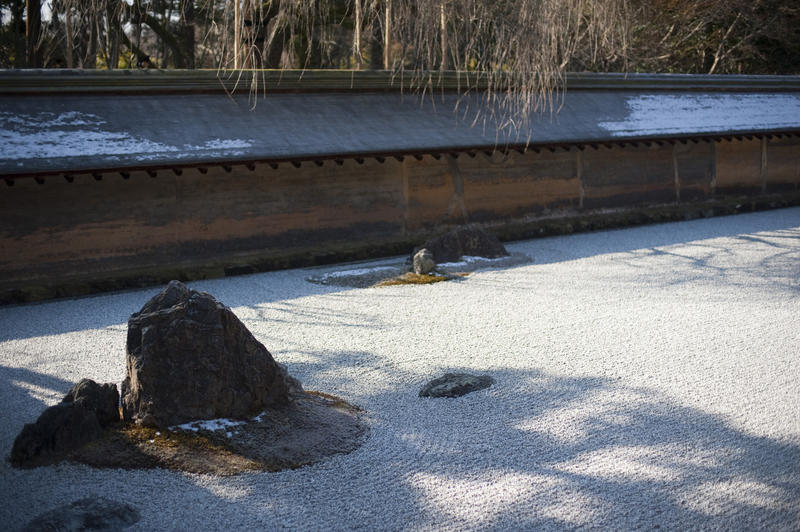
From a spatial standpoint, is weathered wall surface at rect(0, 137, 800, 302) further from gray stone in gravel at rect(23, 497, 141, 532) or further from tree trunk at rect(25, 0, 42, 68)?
gray stone in gravel at rect(23, 497, 141, 532)

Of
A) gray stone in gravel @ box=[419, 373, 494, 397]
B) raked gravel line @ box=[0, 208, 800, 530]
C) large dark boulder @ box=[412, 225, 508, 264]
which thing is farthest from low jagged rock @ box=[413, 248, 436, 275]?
gray stone in gravel @ box=[419, 373, 494, 397]

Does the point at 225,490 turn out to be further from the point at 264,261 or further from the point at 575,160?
the point at 575,160

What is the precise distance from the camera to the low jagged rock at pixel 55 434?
11.0 feet

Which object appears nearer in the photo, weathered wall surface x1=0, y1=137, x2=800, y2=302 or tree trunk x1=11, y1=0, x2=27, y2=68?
weathered wall surface x1=0, y1=137, x2=800, y2=302

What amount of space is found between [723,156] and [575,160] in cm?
299

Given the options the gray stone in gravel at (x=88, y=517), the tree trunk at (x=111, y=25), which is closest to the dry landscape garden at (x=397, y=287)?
the gray stone in gravel at (x=88, y=517)

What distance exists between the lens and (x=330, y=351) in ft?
16.5

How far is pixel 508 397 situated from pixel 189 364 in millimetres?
1714

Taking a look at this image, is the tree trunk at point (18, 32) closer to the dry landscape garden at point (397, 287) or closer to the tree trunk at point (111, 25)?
the dry landscape garden at point (397, 287)

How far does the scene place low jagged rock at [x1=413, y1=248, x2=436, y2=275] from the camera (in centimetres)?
753

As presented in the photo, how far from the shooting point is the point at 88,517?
277cm

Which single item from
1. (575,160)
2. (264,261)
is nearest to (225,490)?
(264,261)

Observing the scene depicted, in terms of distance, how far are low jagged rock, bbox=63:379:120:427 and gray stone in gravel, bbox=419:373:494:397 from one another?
1607 mm

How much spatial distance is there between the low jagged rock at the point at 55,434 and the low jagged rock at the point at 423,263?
4434 millimetres
